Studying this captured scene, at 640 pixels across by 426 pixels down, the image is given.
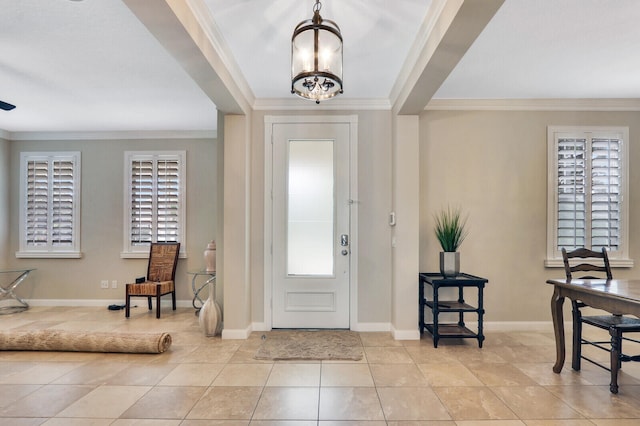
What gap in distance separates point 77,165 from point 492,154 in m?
5.71

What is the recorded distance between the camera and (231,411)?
8.14 feet

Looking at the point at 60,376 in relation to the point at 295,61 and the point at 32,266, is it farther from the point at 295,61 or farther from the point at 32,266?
the point at 32,266

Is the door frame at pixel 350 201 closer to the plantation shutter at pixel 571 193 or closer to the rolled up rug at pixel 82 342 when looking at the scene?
the rolled up rug at pixel 82 342

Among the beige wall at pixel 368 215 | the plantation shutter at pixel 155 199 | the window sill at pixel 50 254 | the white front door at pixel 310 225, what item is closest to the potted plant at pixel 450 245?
the beige wall at pixel 368 215

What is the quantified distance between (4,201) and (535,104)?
7258mm

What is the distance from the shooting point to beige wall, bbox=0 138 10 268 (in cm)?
573

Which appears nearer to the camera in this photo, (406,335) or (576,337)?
(576,337)

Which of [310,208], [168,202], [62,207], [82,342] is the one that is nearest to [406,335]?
[310,208]

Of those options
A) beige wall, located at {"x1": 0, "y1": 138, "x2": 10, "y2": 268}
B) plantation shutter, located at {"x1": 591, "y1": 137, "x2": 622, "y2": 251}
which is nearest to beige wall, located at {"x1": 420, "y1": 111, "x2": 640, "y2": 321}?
plantation shutter, located at {"x1": 591, "y1": 137, "x2": 622, "y2": 251}

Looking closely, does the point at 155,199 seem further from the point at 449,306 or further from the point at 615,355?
the point at 615,355

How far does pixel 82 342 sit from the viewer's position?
361cm

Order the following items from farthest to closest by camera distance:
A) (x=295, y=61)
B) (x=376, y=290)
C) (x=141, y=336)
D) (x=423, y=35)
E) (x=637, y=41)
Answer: (x=376, y=290) < (x=141, y=336) < (x=637, y=41) < (x=423, y=35) < (x=295, y=61)

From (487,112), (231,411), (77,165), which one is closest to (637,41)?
(487,112)

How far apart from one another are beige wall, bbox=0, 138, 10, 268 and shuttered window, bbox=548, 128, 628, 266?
289 inches
